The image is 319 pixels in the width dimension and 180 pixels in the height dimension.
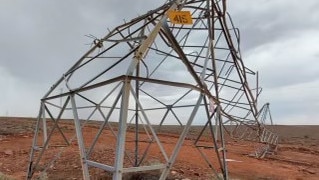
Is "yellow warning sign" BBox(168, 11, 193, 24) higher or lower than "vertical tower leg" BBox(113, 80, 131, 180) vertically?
higher

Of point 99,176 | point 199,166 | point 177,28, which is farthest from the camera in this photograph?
point 199,166

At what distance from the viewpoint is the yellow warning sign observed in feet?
30.9

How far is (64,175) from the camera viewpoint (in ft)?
52.0

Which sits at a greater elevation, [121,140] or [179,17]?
[179,17]

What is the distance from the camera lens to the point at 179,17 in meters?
9.66

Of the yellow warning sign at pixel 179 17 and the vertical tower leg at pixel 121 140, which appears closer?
the vertical tower leg at pixel 121 140

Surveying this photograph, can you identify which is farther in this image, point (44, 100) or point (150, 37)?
point (44, 100)

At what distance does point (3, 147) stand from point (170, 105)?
13878 millimetres

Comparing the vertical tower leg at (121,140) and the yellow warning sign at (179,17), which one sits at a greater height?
the yellow warning sign at (179,17)

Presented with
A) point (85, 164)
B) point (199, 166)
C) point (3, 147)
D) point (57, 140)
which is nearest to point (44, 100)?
point (85, 164)

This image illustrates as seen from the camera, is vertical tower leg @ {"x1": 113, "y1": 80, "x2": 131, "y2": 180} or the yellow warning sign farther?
the yellow warning sign

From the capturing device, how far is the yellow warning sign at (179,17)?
940 cm

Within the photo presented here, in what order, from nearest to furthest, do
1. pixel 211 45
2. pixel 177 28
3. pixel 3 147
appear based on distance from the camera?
pixel 211 45 < pixel 177 28 < pixel 3 147

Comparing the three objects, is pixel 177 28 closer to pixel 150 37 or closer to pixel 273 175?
pixel 150 37
